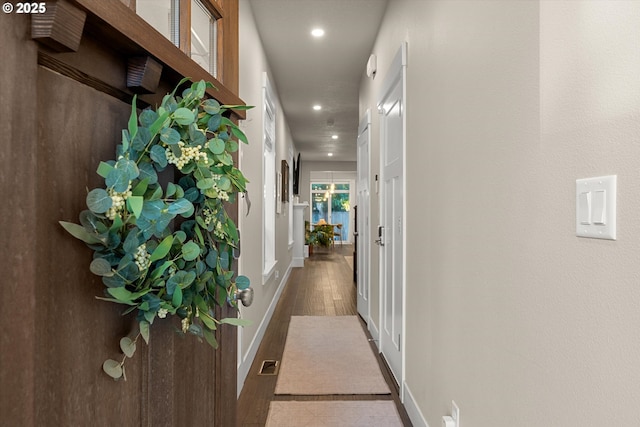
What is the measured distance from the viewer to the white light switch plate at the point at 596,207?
2.40 feet

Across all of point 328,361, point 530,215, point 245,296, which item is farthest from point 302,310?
point 530,215

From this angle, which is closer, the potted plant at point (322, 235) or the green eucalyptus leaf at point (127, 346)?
the green eucalyptus leaf at point (127, 346)

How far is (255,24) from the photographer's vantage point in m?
3.29

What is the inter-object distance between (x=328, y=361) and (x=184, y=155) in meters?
2.72

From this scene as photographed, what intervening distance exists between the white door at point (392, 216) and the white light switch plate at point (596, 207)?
5.33 feet

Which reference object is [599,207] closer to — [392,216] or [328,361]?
[392,216]

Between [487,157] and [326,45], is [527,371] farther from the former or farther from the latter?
[326,45]

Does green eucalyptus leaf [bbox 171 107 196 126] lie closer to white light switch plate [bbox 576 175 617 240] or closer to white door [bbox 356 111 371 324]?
white light switch plate [bbox 576 175 617 240]

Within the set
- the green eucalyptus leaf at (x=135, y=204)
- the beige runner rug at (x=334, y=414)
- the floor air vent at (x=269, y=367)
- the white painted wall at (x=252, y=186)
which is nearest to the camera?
the green eucalyptus leaf at (x=135, y=204)

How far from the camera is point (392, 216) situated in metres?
2.88

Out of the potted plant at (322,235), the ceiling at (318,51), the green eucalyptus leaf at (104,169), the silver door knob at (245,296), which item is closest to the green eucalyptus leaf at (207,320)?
the silver door knob at (245,296)

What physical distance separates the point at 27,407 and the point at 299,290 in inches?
212

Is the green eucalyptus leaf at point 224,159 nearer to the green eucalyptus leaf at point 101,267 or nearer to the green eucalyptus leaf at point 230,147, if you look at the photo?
the green eucalyptus leaf at point 230,147

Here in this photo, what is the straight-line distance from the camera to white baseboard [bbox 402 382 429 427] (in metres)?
1.95
